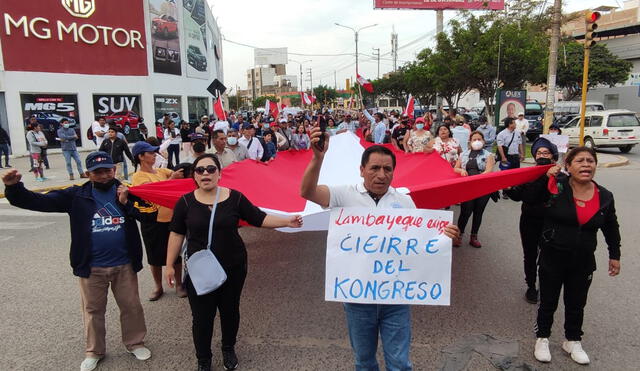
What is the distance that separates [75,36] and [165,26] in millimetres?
6098

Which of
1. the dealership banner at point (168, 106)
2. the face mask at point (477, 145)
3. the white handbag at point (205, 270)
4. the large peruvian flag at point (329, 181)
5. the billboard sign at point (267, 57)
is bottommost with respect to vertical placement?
the white handbag at point (205, 270)

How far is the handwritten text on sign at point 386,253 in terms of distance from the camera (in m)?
2.74

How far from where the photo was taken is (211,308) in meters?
3.37

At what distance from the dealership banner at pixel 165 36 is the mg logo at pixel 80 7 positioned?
12.3 ft

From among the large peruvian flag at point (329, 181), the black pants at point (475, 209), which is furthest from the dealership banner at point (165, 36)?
the black pants at point (475, 209)

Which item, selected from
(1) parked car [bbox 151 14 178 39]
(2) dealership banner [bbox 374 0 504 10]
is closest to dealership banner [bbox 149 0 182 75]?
(1) parked car [bbox 151 14 178 39]

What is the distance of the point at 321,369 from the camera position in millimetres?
3566

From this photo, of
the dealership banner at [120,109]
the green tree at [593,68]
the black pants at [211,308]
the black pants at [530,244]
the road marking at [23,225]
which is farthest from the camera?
the green tree at [593,68]

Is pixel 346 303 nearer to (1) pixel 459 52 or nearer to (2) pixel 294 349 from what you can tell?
(2) pixel 294 349

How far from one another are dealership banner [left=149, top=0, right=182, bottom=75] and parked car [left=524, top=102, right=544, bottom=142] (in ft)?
66.4

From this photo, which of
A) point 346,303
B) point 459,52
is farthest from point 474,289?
A: point 459,52

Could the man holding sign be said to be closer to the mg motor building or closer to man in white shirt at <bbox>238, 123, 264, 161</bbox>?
man in white shirt at <bbox>238, 123, 264, 161</bbox>

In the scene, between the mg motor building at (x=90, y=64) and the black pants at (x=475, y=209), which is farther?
the mg motor building at (x=90, y=64)

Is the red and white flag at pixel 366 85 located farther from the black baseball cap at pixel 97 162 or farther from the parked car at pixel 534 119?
the black baseball cap at pixel 97 162
